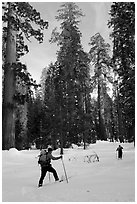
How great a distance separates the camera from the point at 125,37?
60.8 ft

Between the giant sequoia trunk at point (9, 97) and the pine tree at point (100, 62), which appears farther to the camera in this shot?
the pine tree at point (100, 62)

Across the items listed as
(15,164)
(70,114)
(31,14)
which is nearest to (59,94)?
(70,114)

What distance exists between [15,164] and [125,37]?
12.6 meters

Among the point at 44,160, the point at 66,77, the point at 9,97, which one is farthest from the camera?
the point at 66,77

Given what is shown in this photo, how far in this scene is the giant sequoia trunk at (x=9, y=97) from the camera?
47.7 feet

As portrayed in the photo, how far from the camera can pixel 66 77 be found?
25656 mm

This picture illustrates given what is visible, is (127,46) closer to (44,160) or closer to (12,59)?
(12,59)

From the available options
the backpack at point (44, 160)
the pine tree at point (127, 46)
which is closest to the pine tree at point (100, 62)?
the pine tree at point (127, 46)

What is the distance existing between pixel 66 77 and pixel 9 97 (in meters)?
11.7

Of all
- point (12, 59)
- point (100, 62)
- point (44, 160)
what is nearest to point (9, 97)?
point (12, 59)

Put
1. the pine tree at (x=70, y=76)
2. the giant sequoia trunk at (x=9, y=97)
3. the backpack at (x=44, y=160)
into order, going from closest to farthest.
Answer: the backpack at (x=44, y=160)
the giant sequoia trunk at (x=9, y=97)
the pine tree at (x=70, y=76)

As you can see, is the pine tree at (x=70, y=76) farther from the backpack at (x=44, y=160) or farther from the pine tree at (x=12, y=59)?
the backpack at (x=44, y=160)

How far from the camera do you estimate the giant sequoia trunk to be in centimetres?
1455

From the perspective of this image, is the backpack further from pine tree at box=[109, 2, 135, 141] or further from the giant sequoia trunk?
pine tree at box=[109, 2, 135, 141]
